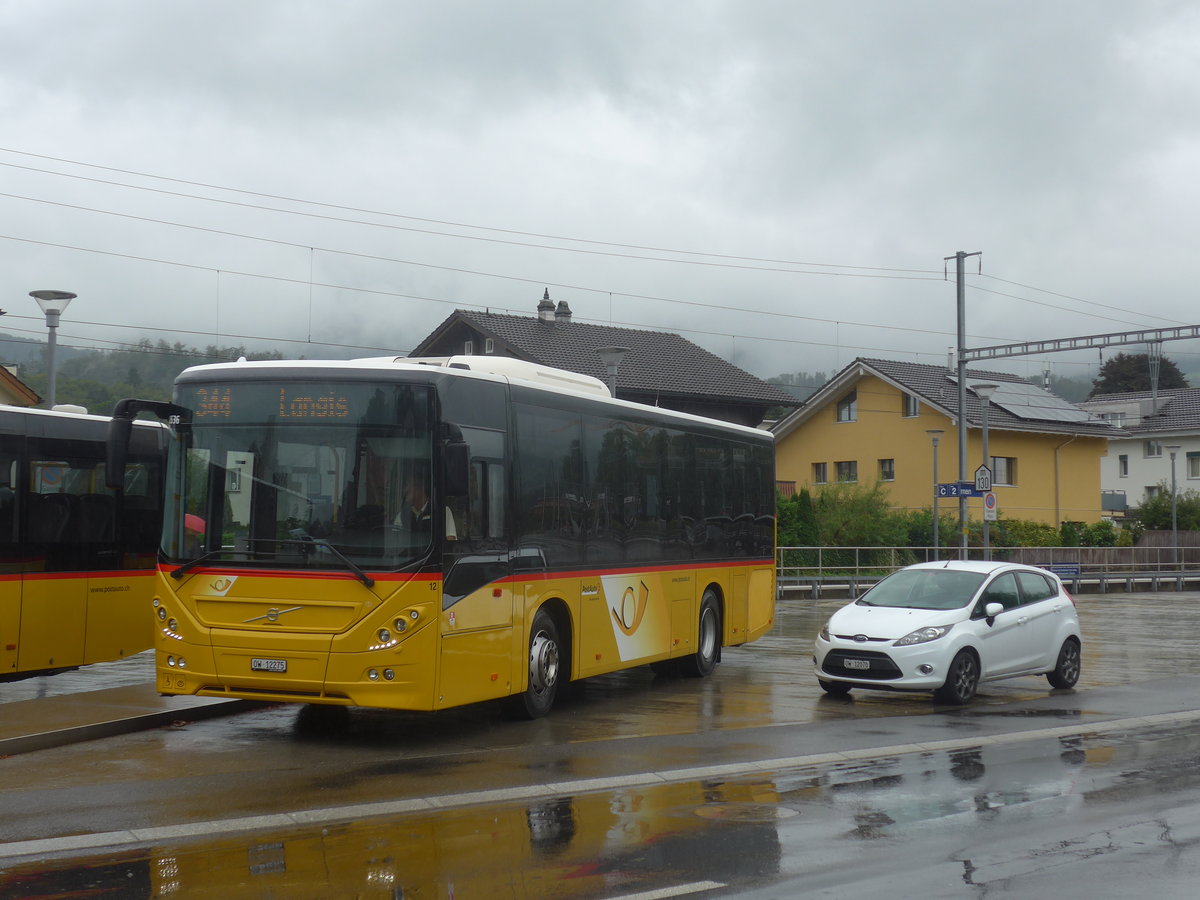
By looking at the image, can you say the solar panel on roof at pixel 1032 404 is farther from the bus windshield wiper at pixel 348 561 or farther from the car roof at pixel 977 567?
the bus windshield wiper at pixel 348 561

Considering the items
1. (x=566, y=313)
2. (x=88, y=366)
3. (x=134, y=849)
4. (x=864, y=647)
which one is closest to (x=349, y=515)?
(x=134, y=849)

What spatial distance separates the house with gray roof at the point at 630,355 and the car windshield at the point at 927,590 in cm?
3728

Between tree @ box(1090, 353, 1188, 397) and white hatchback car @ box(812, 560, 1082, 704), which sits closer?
white hatchback car @ box(812, 560, 1082, 704)

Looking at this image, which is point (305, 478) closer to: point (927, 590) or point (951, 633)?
point (951, 633)

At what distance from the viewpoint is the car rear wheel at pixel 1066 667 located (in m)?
17.2

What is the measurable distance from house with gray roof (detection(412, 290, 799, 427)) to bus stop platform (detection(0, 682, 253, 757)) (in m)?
39.5

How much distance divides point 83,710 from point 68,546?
2.25m

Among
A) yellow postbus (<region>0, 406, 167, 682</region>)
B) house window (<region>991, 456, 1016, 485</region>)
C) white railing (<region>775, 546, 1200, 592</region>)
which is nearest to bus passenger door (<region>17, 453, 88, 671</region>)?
yellow postbus (<region>0, 406, 167, 682</region>)

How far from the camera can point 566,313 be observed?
61781 millimetres

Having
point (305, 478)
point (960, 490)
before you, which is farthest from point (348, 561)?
point (960, 490)

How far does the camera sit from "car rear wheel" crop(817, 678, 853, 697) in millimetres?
15750

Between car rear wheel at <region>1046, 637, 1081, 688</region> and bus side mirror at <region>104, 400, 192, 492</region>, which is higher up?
bus side mirror at <region>104, 400, 192, 492</region>

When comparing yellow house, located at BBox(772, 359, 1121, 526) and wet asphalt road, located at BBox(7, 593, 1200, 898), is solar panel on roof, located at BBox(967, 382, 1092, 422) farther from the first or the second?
wet asphalt road, located at BBox(7, 593, 1200, 898)

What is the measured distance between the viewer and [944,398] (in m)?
58.8
